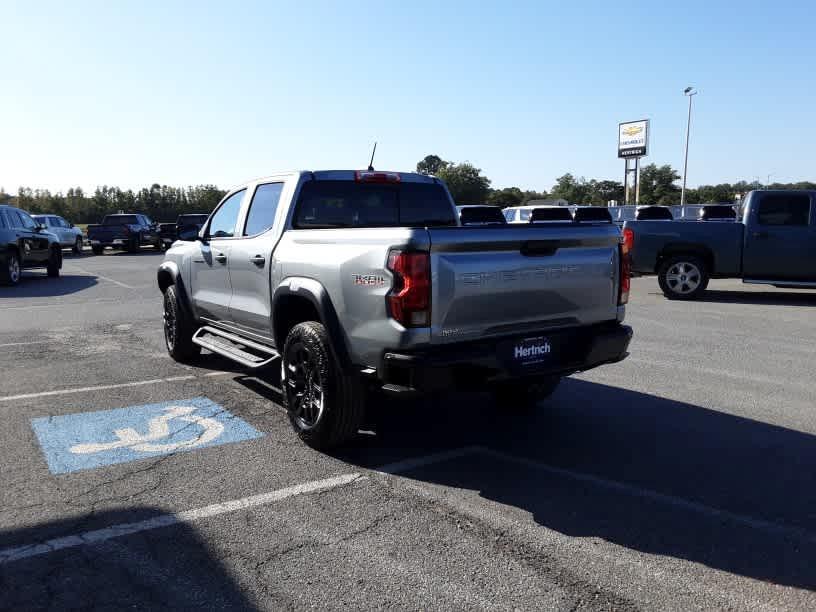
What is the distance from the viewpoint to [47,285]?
56.3 ft

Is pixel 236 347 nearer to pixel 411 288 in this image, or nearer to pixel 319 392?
pixel 319 392

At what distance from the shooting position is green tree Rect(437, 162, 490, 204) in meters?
119

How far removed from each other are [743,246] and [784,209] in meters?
0.93

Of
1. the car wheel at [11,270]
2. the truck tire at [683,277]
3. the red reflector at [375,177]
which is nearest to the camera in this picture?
the red reflector at [375,177]

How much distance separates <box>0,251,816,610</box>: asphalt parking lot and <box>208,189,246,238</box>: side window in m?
1.47

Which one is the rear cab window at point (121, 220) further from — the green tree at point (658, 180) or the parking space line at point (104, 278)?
the green tree at point (658, 180)

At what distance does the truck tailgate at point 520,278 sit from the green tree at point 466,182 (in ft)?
→ 364

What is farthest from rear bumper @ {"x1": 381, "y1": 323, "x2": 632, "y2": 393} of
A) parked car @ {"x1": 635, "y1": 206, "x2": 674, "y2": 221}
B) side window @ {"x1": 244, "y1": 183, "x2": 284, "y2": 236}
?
parked car @ {"x1": 635, "y1": 206, "x2": 674, "y2": 221}

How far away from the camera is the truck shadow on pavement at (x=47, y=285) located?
50.0 ft

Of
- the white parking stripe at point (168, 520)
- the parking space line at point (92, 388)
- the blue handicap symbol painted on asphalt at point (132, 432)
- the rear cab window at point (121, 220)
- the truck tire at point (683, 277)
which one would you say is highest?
the rear cab window at point (121, 220)

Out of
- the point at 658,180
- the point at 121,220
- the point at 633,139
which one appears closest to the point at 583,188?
the point at 658,180

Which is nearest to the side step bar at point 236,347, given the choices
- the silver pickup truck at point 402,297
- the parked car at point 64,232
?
the silver pickup truck at point 402,297

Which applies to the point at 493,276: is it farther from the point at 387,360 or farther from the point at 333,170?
the point at 333,170

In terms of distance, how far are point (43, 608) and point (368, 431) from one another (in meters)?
2.68
